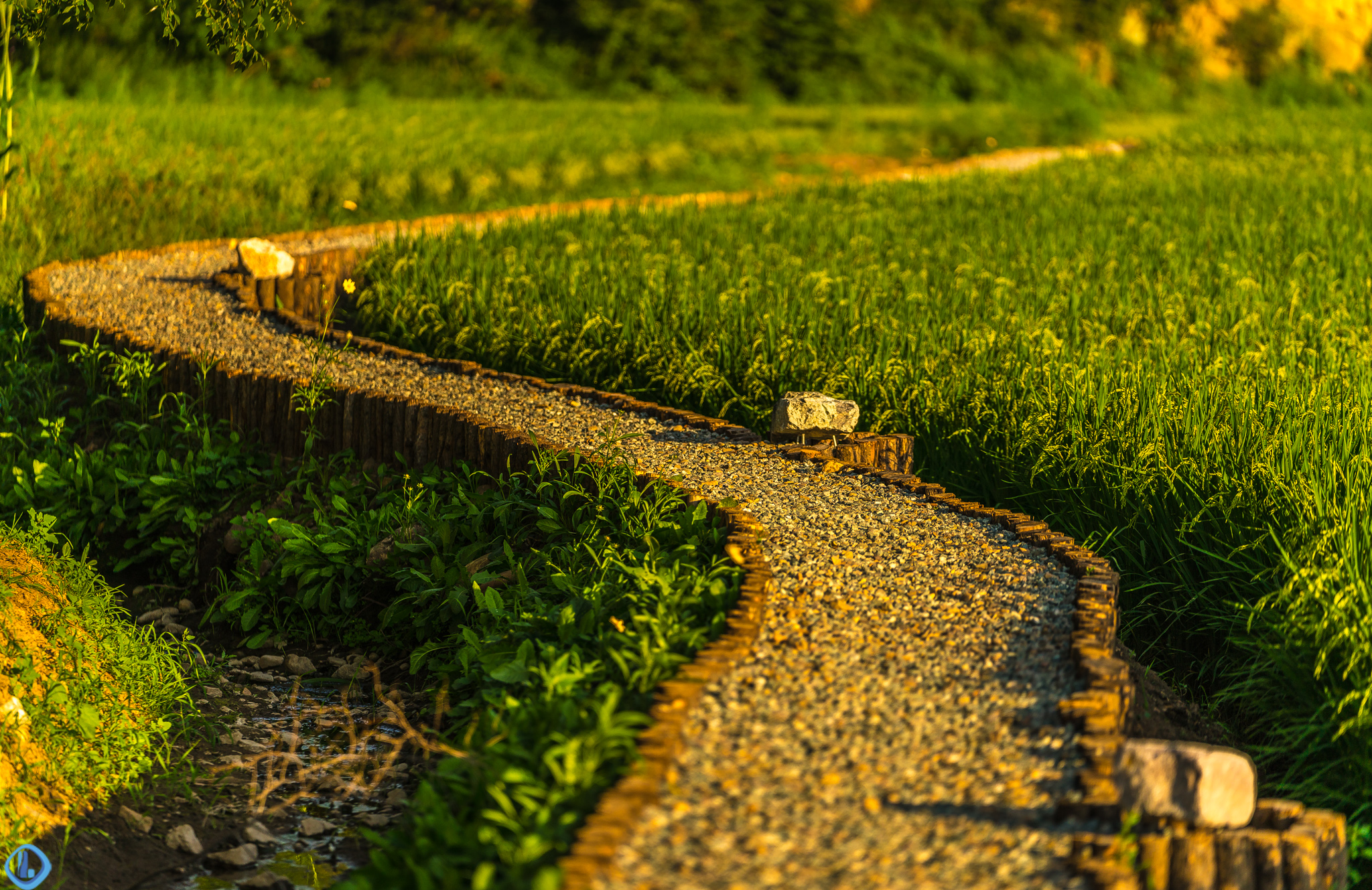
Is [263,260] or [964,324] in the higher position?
[964,324]

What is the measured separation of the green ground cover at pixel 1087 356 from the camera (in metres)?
4.78

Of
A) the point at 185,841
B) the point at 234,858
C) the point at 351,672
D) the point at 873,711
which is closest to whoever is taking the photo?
the point at 873,711

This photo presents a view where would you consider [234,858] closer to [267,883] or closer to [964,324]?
[267,883]

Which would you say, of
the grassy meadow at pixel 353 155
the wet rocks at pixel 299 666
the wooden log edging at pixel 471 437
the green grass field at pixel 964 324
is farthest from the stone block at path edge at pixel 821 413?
the grassy meadow at pixel 353 155

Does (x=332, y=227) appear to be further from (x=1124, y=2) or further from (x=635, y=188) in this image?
(x=1124, y=2)

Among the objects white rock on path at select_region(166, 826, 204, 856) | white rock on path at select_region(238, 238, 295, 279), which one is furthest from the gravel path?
white rock on path at select_region(238, 238, 295, 279)

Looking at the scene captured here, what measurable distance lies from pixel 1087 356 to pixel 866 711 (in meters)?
3.85

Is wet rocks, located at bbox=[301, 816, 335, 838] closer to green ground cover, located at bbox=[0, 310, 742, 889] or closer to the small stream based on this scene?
the small stream

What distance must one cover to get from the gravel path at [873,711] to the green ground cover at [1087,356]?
79cm

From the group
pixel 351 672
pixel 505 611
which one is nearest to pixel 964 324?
pixel 505 611

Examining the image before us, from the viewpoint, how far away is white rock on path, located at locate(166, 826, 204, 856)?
4570 millimetres

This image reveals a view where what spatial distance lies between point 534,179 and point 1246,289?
9.00 meters

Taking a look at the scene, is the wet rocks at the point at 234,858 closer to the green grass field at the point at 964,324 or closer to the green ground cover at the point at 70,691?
the green ground cover at the point at 70,691

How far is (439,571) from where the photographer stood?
5852 millimetres
